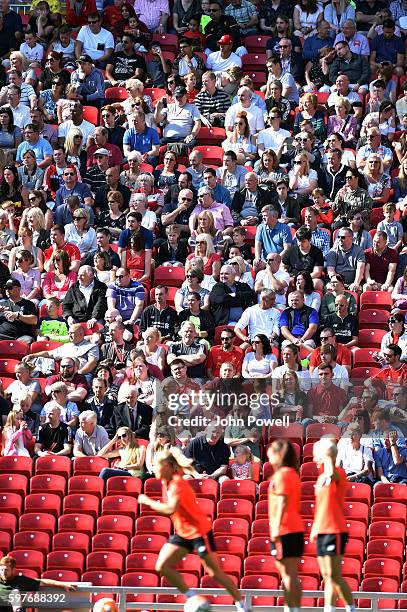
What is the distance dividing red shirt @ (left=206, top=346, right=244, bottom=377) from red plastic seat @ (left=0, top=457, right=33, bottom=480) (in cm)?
216

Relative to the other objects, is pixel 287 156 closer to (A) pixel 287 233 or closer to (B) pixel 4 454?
(A) pixel 287 233

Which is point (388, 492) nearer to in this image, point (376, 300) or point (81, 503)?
point (81, 503)

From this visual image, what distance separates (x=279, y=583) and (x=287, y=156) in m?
6.88

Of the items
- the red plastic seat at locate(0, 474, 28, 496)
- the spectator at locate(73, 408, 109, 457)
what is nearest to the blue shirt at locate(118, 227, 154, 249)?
the spectator at locate(73, 408, 109, 457)

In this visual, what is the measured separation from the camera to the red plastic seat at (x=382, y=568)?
16.2 meters

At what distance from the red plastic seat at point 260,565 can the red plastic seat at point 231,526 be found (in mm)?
449

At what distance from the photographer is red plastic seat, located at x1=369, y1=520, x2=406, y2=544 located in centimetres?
1666

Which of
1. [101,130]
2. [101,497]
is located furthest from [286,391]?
[101,130]

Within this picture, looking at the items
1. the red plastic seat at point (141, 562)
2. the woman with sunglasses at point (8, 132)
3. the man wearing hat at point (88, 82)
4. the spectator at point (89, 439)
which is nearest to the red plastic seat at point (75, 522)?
the red plastic seat at point (141, 562)

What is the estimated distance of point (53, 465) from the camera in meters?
17.6

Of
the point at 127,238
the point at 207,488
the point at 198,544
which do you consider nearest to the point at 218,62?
the point at 127,238

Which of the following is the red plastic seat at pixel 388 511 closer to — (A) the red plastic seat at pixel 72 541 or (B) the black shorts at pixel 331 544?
(A) the red plastic seat at pixel 72 541

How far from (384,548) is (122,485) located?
261 centimetres

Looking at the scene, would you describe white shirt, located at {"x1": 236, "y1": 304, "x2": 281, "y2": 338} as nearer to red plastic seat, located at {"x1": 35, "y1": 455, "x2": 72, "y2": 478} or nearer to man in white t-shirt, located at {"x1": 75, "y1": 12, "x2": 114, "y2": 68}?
red plastic seat, located at {"x1": 35, "y1": 455, "x2": 72, "y2": 478}
